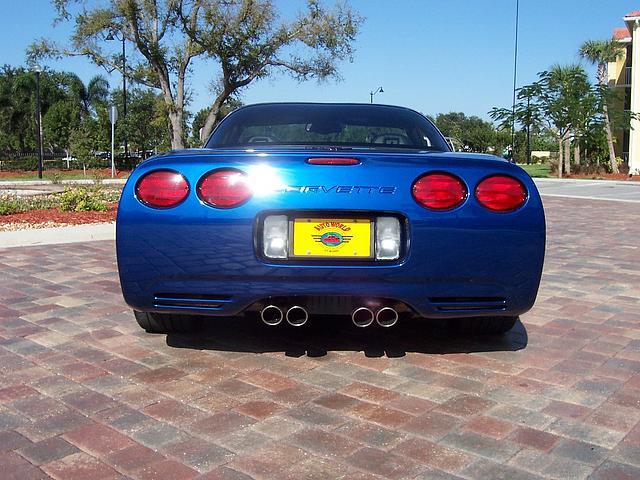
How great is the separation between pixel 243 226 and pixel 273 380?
0.73 m

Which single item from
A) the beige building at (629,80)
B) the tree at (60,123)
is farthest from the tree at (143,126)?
the beige building at (629,80)

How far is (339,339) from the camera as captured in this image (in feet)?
11.7

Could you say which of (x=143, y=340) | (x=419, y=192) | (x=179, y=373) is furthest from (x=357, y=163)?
(x=143, y=340)

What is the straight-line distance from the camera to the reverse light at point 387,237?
9.00 feet

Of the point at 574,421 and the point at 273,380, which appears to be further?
the point at 273,380

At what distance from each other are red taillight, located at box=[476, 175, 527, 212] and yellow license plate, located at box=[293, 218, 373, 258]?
523 mm

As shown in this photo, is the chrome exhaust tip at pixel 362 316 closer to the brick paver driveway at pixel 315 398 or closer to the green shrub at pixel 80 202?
the brick paver driveway at pixel 315 398

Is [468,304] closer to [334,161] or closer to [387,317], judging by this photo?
[387,317]

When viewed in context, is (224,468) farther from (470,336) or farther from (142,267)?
(470,336)

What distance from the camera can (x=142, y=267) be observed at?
9.30ft

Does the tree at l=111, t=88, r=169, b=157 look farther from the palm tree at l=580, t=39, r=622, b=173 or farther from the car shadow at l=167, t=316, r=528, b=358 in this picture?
the car shadow at l=167, t=316, r=528, b=358

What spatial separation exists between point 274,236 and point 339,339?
41.1 inches

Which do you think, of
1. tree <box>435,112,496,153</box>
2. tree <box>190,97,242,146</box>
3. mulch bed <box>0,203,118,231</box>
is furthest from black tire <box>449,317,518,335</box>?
tree <box>435,112,496,153</box>

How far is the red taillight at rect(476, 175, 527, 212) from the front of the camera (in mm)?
2791
